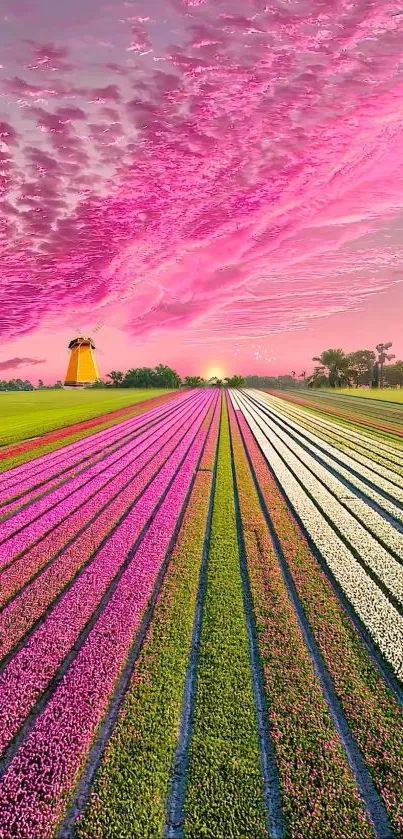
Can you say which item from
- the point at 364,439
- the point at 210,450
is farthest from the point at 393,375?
the point at 210,450

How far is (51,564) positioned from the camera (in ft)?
21.6

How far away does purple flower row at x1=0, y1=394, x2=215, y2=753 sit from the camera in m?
3.88

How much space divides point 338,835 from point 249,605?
9.05 feet

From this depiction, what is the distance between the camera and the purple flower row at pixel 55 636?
12.7 ft

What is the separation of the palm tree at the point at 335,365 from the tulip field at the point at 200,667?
3099 inches

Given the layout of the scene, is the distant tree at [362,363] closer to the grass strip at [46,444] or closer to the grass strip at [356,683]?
the grass strip at [46,444]

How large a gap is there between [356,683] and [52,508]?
741cm

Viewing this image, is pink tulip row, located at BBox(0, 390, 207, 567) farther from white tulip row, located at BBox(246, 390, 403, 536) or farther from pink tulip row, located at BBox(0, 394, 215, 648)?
white tulip row, located at BBox(246, 390, 403, 536)

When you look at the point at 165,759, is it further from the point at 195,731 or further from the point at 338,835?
the point at 338,835

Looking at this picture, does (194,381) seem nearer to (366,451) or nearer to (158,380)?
(158,380)

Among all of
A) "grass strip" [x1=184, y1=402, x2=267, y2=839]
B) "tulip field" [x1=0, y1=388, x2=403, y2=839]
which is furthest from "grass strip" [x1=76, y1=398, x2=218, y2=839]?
"grass strip" [x1=184, y1=402, x2=267, y2=839]

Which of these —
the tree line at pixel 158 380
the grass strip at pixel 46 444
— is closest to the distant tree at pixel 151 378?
the tree line at pixel 158 380

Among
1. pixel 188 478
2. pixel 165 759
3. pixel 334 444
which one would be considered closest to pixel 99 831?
pixel 165 759

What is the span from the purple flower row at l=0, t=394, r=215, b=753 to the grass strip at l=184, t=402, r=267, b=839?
1.62 metres
